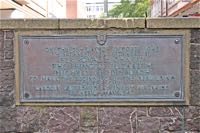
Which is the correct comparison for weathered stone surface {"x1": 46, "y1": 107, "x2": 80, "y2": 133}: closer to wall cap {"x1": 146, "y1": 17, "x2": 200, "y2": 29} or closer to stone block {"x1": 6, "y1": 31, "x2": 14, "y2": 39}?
stone block {"x1": 6, "y1": 31, "x2": 14, "y2": 39}

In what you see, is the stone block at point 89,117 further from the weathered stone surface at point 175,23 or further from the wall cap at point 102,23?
the weathered stone surface at point 175,23

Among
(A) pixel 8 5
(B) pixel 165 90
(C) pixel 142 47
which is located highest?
(A) pixel 8 5

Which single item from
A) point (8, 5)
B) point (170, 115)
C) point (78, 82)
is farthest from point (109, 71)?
point (8, 5)

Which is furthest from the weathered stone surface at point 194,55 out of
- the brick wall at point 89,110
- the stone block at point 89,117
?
the stone block at point 89,117

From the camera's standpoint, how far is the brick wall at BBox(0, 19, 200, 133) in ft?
17.5

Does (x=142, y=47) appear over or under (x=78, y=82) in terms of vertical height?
over

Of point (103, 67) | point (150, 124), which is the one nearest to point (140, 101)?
point (150, 124)

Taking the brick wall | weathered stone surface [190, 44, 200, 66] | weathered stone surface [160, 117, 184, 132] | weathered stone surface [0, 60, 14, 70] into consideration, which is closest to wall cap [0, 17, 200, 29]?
the brick wall

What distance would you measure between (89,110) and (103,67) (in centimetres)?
56

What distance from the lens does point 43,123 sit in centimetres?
541

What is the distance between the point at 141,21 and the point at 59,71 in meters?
1.18

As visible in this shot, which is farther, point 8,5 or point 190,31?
point 8,5

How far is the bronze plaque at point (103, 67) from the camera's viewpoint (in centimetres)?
536

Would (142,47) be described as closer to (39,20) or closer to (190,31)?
(190,31)
